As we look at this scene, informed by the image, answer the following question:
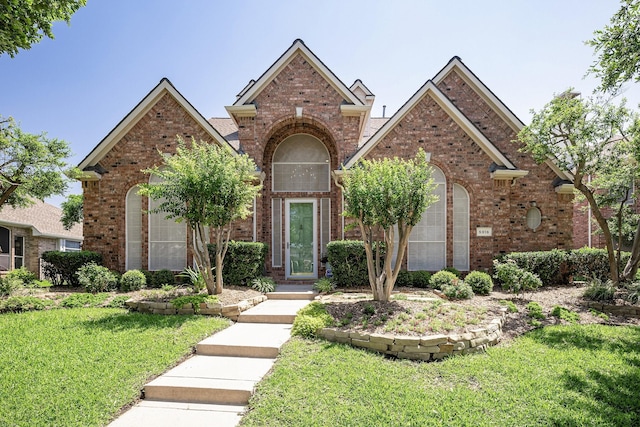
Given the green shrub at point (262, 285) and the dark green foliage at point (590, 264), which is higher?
the dark green foliage at point (590, 264)

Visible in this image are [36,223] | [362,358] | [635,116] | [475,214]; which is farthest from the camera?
[36,223]

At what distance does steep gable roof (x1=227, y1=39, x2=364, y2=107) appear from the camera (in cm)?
1216

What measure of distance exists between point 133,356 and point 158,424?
182 centimetres

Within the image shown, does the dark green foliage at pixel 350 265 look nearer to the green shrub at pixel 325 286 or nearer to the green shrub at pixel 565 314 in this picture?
the green shrub at pixel 325 286

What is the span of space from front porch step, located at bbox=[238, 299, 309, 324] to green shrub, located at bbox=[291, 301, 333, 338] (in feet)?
2.27

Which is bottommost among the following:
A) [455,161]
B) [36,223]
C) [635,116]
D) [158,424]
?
[158,424]

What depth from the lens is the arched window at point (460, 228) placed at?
12023mm

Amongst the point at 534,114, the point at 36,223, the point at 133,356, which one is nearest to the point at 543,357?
the point at 133,356

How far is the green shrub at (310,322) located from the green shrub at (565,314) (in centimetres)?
511

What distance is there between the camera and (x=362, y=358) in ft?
18.0

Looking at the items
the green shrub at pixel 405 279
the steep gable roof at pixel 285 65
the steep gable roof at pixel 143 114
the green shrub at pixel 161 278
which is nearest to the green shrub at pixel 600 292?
the green shrub at pixel 405 279

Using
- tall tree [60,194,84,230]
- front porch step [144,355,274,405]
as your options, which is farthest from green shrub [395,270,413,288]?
tall tree [60,194,84,230]

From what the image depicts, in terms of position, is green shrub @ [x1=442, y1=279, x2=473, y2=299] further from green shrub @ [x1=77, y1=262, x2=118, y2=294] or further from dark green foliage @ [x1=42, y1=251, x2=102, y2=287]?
dark green foliage @ [x1=42, y1=251, x2=102, y2=287]

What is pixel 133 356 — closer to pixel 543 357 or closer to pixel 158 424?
pixel 158 424
